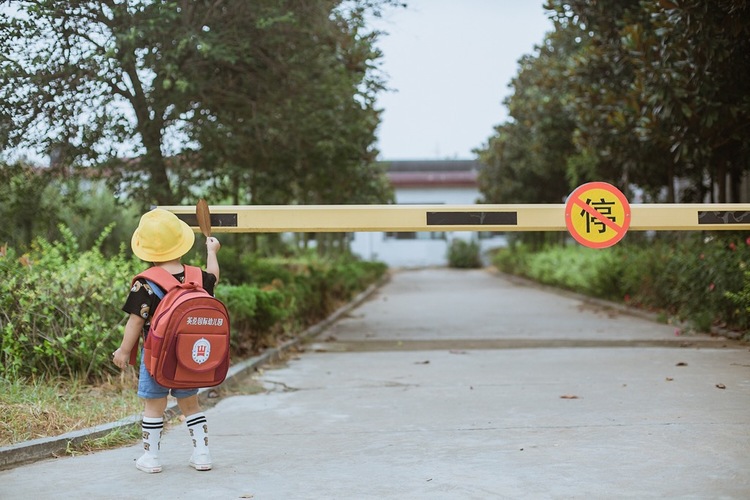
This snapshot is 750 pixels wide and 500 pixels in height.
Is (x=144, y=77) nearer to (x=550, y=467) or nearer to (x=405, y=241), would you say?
(x=550, y=467)

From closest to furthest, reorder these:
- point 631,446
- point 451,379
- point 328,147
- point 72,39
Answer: point 631,446, point 451,379, point 72,39, point 328,147

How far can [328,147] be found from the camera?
552 inches

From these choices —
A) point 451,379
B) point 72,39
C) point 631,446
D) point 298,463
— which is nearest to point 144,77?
point 72,39

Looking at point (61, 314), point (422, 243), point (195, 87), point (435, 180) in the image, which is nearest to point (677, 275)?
point (195, 87)

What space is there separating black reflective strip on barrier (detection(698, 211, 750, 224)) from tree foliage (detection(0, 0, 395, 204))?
5.71m

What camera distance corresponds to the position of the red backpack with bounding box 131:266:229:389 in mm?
4984

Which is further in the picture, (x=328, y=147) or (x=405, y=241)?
(x=405, y=241)

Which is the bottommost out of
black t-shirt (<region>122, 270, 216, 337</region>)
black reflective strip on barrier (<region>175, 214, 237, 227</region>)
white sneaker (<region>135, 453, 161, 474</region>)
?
white sneaker (<region>135, 453, 161, 474</region>)

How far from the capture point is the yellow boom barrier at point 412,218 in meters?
6.38

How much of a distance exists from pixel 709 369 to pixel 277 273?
703cm

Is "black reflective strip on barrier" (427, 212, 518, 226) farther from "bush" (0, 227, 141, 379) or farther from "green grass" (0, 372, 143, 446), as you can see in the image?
"bush" (0, 227, 141, 379)

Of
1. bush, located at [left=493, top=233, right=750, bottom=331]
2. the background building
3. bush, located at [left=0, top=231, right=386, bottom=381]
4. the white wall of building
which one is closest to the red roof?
the background building

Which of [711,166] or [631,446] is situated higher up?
[711,166]

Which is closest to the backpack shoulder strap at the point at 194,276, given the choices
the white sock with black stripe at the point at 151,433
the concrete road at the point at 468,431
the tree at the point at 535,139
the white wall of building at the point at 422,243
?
the white sock with black stripe at the point at 151,433
